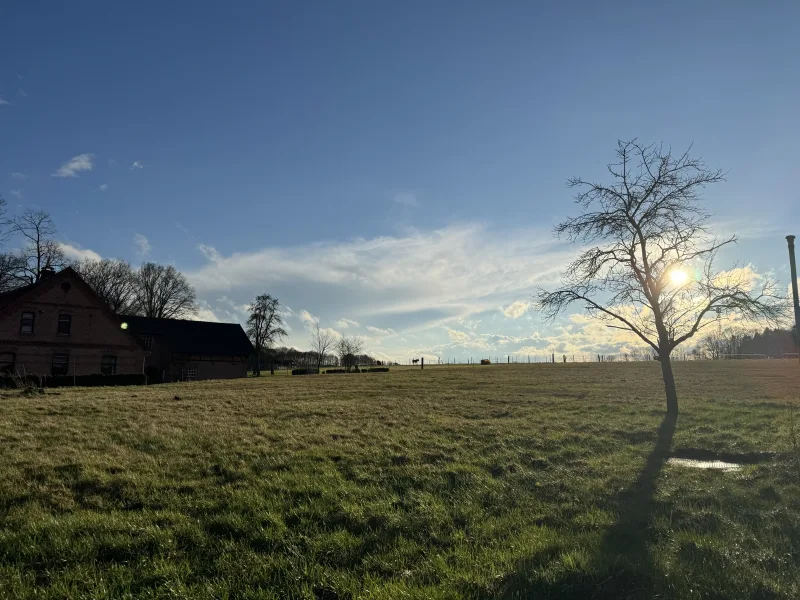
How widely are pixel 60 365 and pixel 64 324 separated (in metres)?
3.66

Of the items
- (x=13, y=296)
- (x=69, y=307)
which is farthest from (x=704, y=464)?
(x=13, y=296)

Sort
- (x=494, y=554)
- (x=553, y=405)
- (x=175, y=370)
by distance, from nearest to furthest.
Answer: (x=494, y=554) < (x=553, y=405) < (x=175, y=370)

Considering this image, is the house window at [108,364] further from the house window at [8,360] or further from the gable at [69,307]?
the house window at [8,360]

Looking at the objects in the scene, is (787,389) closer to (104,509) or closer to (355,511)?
(355,511)

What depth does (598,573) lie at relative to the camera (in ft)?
16.4

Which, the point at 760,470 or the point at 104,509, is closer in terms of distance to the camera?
the point at 104,509

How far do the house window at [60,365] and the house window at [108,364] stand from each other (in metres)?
2.82

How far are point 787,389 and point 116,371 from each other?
52286 mm

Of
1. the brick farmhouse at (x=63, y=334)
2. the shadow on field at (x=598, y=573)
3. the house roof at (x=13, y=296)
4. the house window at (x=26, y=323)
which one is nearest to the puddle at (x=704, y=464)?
the shadow on field at (x=598, y=573)

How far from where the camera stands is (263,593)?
4656 millimetres

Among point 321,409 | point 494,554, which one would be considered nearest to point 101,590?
point 494,554

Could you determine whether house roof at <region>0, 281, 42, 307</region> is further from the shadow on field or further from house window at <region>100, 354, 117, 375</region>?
the shadow on field

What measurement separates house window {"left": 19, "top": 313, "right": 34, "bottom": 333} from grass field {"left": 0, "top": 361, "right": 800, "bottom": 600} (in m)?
33.6

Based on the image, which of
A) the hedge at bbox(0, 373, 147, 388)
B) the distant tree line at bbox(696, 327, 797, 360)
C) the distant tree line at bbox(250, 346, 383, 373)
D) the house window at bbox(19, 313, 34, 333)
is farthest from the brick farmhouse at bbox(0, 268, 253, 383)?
the distant tree line at bbox(696, 327, 797, 360)
